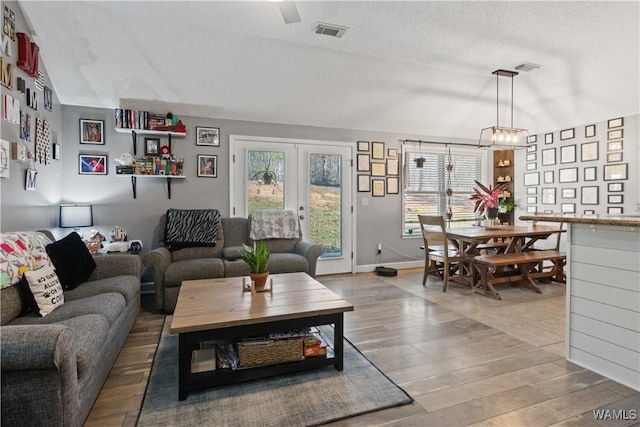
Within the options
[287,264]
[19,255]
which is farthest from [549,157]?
[19,255]

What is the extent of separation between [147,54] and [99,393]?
310 centimetres

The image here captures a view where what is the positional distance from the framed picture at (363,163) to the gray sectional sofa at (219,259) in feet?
5.11

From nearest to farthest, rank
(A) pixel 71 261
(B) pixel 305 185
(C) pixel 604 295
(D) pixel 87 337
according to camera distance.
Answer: (D) pixel 87 337, (C) pixel 604 295, (A) pixel 71 261, (B) pixel 305 185

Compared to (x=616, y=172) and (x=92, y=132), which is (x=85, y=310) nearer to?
(x=92, y=132)

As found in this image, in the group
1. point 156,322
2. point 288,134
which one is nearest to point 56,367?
point 156,322

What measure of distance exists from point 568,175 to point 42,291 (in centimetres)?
654

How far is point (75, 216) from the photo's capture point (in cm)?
359

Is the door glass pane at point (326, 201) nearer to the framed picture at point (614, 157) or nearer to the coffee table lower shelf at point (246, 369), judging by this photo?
the coffee table lower shelf at point (246, 369)

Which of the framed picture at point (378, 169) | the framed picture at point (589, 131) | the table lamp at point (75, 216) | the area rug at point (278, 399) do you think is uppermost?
the framed picture at point (589, 131)

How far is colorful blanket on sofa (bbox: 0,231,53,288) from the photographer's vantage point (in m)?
1.97

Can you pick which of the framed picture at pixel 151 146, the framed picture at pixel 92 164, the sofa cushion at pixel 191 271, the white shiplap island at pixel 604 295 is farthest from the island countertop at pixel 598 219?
the framed picture at pixel 92 164

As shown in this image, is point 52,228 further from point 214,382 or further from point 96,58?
point 214,382

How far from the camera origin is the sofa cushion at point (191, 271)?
131 inches

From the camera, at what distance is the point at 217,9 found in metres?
2.85
